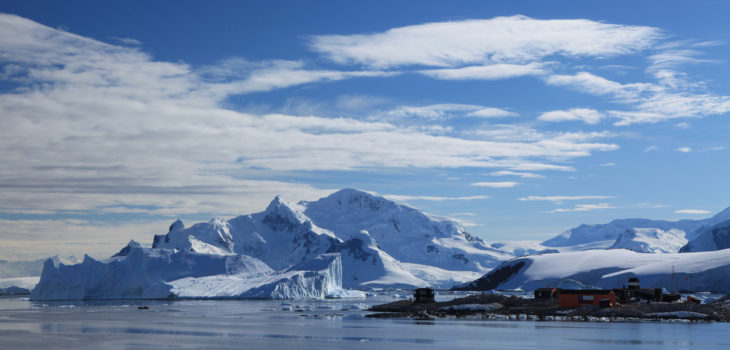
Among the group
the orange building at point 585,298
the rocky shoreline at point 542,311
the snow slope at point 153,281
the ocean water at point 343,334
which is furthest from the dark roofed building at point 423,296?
the snow slope at point 153,281

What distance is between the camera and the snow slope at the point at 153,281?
174750 mm

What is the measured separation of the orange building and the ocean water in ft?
57.9

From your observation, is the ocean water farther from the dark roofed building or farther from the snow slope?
the snow slope

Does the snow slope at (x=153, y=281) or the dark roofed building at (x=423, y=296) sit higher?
the snow slope at (x=153, y=281)

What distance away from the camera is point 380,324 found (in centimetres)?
8862

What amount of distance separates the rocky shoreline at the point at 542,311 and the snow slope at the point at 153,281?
57937mm

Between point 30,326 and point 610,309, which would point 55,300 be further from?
point 610,309

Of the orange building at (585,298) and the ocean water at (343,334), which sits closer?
the ocean water at (343,334)

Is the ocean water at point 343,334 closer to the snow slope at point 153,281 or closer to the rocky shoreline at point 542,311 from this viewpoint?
the rocky shoreline at point 542,311

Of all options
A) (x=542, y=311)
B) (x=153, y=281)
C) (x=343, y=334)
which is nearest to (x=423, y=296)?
(x=542, y=311)

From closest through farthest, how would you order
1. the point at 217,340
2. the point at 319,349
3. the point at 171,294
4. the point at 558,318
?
the point at 319,349 < the point at 217,340 < the point at 558,318 < the point at 171,294

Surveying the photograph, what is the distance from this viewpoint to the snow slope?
174750mm

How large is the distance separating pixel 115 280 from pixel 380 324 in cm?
10389

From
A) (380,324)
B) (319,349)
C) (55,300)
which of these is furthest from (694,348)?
(55,300)
